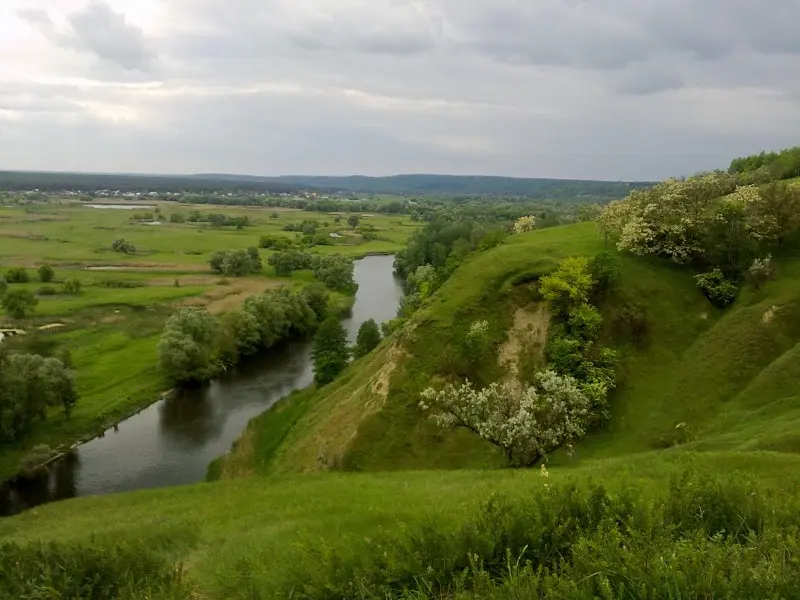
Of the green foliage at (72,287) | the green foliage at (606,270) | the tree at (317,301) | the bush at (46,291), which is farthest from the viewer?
the green foliage at (72,287)

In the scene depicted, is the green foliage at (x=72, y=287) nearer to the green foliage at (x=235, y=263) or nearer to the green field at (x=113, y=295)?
the green field at (x=113, y=295)

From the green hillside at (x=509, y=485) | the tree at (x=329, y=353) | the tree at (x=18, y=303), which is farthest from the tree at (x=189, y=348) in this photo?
the tree at (x=18, y=303)

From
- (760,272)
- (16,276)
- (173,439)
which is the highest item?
(760,272)

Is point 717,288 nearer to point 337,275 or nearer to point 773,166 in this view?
point 773,166

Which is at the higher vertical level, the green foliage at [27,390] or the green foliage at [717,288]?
the green foliage at [717,288]

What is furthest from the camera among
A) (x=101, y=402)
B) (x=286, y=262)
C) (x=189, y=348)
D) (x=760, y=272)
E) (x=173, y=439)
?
(x=286, y=262)

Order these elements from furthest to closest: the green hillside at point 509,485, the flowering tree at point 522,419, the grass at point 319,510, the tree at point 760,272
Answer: the tree at point 760,272
the flowering tree at point 522,419
the grass at point 319,510
the green hillside at point 509,485

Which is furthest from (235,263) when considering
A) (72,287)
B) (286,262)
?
(72,287)

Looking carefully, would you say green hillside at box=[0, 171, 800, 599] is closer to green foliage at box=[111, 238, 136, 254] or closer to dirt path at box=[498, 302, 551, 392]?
dirt path at box=[498, 302, 551, 392]
